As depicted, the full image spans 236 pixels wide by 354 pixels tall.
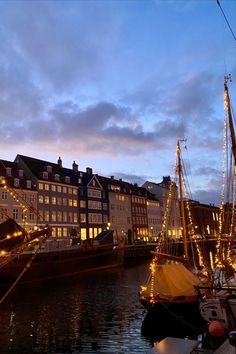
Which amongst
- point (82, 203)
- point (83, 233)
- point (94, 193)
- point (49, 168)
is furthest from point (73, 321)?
point (94, 193)

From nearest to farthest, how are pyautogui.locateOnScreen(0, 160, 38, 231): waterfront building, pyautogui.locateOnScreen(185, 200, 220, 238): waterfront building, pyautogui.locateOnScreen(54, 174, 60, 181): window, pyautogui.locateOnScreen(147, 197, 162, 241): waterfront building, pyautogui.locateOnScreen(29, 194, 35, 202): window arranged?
pyautogui.locateOnScreen(0, 160, 38, 231): waterfront building
pyautogui.locateOnScreen(29, 194, 35, 202): window
pyautogui.locateOnScreen(54, 174, 60, 181): window
pyautogui.locateOnScreen(147, 197, 162, 241): waterfront building
pyautogui.locateOnScreen(185, 200, 220, 238): waterfront building

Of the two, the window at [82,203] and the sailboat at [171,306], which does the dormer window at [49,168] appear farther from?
the sailboat at [171,306]

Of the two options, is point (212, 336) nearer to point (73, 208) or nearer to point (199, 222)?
point (73, 208)

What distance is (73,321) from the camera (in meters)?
21.8

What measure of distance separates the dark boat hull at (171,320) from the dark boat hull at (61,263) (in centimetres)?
2263

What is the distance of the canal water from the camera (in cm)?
1705

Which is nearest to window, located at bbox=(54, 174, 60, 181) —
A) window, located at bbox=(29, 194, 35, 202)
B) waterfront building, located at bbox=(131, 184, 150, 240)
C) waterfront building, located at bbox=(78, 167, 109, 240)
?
waterfront building, located at bbox=(78, 167, 109, 240)

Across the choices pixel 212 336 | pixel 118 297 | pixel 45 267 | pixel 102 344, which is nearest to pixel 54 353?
pixel 102 344

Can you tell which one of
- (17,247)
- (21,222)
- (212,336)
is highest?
Result: (21,222)

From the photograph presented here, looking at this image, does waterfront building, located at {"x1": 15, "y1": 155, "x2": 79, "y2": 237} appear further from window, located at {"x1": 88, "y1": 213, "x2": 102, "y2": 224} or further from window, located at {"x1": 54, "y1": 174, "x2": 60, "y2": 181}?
window, located at {"x1": 88, "y1": 213, "x2": 102, "y2": 224}

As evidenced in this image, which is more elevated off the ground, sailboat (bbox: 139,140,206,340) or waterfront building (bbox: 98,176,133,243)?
waterfront building (bbox: 98,176,133,243)

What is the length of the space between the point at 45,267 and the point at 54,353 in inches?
1153

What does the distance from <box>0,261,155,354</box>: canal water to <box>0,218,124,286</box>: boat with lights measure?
2.81 metres

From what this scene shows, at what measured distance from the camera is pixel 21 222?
66.2 meters
